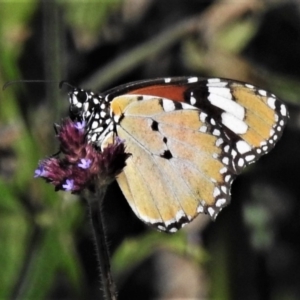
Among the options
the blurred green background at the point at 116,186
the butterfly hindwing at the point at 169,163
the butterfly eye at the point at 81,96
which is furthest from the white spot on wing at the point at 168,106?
the blurred green background at the point at 116,186

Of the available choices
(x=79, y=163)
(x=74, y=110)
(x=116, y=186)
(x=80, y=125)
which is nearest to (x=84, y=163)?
(x=79, y=163)

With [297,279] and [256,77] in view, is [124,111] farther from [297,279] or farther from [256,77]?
[297,279]

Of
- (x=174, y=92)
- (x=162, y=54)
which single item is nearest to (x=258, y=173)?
(x=162, y=54)

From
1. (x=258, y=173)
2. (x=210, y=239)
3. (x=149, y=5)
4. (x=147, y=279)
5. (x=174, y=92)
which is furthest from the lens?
(x=149, y=5)

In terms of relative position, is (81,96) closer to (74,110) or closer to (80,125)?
(74,110)

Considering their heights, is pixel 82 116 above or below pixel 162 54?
below

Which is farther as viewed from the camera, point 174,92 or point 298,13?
point 298,13
